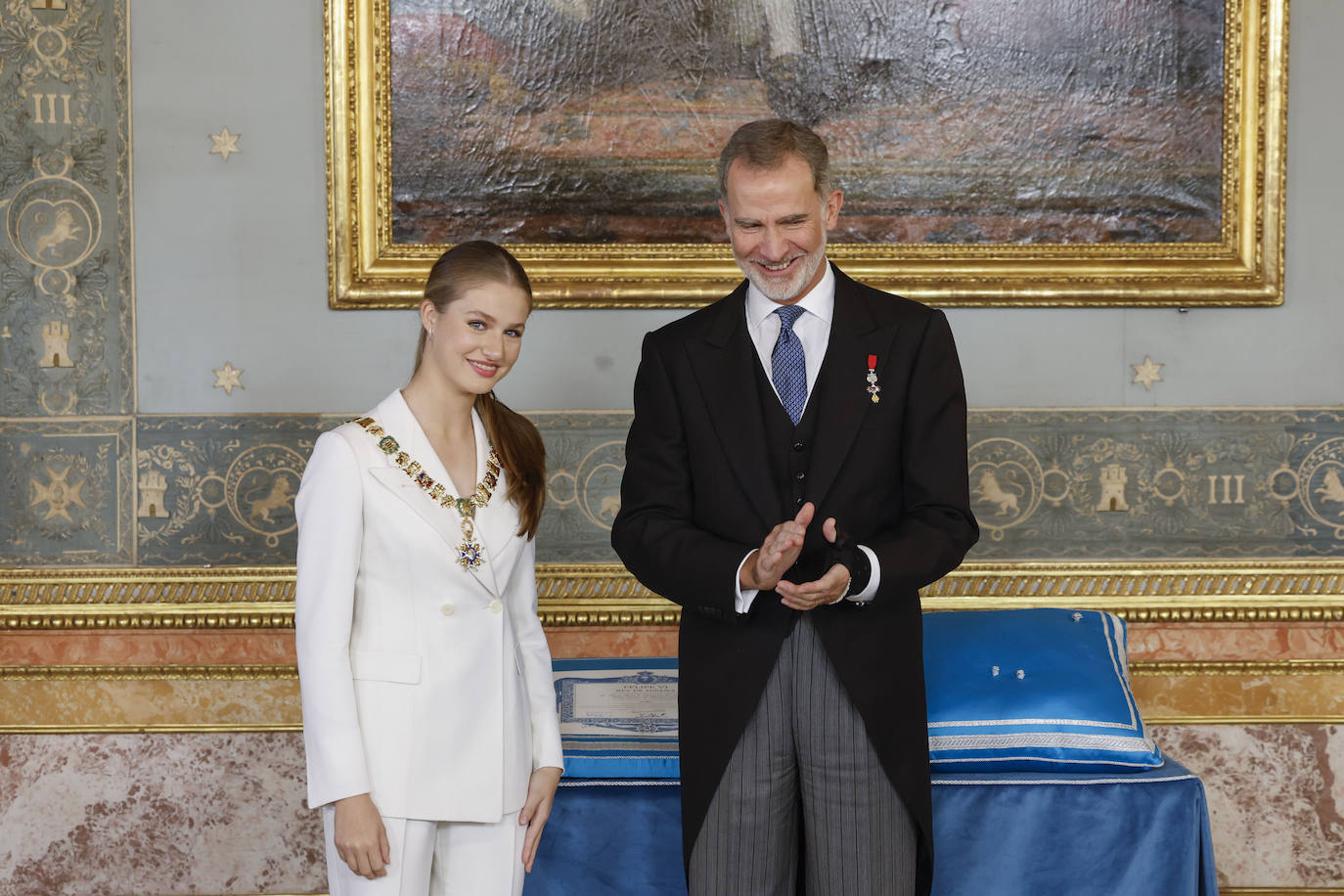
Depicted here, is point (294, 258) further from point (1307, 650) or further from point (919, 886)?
point (1307, 650)

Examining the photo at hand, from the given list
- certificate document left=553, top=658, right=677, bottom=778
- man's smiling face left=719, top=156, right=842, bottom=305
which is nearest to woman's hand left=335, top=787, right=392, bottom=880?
certificate document left=553, top=658, right=677, bottom=778

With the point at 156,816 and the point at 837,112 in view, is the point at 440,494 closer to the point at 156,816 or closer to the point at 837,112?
the point at 837,112

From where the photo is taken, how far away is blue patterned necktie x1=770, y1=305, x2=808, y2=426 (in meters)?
2.17

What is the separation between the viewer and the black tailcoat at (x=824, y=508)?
2057 mm

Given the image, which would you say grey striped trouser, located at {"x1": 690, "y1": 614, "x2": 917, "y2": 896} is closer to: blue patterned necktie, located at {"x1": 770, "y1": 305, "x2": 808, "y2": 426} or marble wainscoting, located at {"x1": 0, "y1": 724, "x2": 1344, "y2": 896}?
blue patterned necktie, located at {"x1": 770, "y1": 305, "x2": 808, "y2": 426}

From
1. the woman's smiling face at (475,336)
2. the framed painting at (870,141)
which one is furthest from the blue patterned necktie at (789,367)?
the framed painting at (870,141)

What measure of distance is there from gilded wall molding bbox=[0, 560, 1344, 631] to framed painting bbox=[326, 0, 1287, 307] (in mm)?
835

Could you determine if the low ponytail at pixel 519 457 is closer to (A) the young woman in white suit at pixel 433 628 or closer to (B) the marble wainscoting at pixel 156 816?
(A) the young woman in white suit at pixel 433 628

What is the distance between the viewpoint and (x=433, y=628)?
2.15 meters

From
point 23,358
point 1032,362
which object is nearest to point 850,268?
point 1032,362

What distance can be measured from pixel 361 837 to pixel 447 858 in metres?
0.21

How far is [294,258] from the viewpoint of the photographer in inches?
150

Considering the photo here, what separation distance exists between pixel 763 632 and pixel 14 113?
3037 mm

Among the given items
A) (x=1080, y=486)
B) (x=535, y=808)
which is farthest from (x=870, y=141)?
(x=535, y=808)
